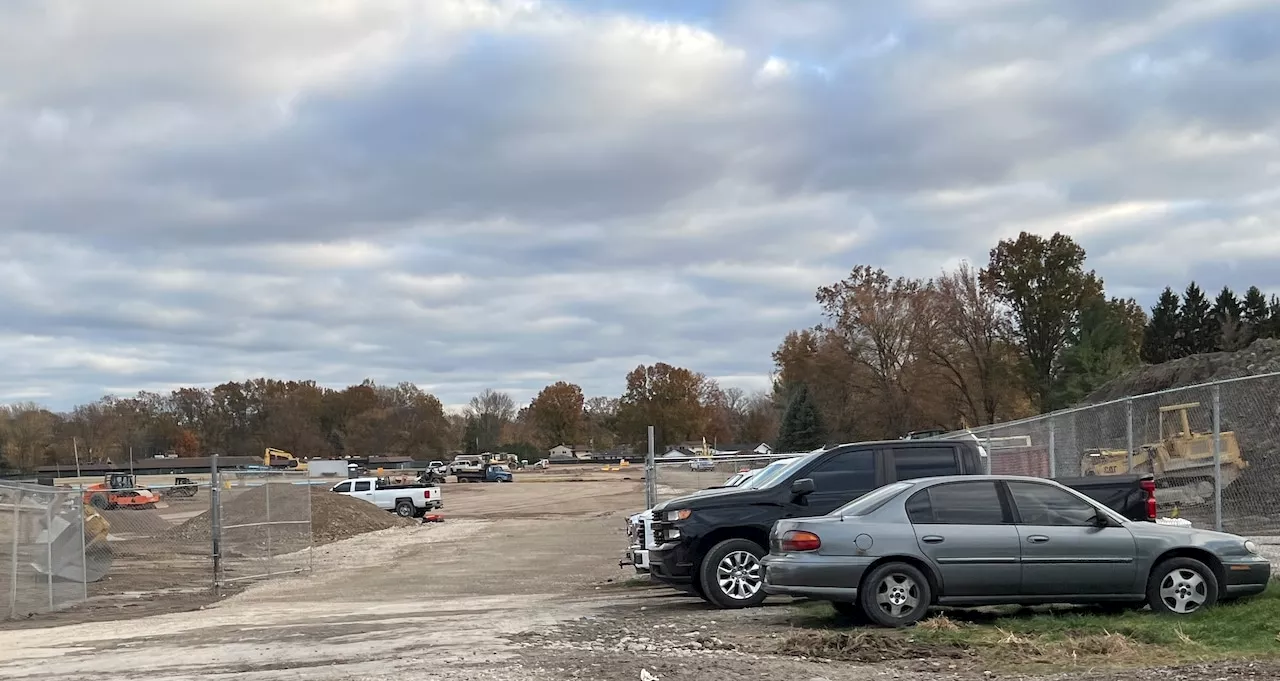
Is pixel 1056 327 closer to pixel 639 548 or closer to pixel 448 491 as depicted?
pixel 448 491

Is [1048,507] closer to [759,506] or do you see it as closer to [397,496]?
[759,506]

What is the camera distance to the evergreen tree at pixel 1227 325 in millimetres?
63156

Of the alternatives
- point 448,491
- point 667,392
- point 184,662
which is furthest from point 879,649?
point 667,392

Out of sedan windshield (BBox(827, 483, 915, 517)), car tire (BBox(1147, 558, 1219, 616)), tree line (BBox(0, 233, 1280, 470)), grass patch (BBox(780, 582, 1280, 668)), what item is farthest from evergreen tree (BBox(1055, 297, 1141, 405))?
grass patch (BBox(780, 582, 1280, 668))

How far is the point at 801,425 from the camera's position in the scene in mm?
80812

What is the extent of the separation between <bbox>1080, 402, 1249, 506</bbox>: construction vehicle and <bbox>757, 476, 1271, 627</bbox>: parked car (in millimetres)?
10588

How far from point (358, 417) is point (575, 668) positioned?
154168 mm

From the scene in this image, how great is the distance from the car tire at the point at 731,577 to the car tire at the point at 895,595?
260 centimetres

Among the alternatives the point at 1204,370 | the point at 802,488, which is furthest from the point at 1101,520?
the point at 1204,370

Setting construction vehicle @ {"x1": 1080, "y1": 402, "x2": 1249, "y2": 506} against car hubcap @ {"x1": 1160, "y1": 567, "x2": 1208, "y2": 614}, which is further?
construction vehicle @ {"x1": 1080, "y1": 402, "x2": 1249, "y2": 506}

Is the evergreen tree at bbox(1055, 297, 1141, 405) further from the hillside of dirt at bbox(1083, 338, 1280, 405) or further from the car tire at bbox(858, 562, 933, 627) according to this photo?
Result: the car tire at bbox(858, 562, 933, 627)

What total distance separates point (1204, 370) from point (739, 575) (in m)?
29.6

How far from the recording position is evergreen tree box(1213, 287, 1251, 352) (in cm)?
6316

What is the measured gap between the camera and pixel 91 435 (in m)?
144
